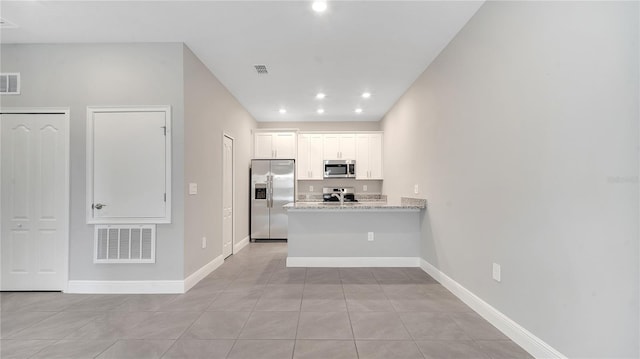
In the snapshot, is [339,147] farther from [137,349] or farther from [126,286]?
[137,349]

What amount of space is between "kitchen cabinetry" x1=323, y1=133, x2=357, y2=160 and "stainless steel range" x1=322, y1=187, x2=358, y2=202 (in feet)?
2.58

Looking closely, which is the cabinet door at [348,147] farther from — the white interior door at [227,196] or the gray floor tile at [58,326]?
the gray floor tile at [58,326]

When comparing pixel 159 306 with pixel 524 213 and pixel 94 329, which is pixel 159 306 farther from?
pixel 524 213

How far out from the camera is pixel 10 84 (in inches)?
127

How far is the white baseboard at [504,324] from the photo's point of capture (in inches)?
73.5

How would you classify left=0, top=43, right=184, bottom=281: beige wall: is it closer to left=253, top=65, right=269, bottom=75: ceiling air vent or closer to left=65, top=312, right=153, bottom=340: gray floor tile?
left=253, top=65, right=269, bottom=75: ceiling air vent

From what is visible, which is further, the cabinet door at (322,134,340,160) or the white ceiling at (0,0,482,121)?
the cabinet door at (322,134,340,160)

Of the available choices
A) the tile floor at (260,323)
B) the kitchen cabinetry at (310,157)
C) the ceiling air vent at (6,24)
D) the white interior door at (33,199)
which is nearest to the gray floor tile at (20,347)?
the tile floor at (260,323)

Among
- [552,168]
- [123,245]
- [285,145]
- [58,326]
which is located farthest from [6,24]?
[552,168]

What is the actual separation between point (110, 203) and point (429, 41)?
4045 mm

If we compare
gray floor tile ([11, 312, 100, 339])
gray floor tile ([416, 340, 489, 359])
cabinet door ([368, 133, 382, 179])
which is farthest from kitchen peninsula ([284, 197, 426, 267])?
cabinet door ([368, 133, 382, 179])

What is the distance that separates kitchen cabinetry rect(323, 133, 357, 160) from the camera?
670 centimetres

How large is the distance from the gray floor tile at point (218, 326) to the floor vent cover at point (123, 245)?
3.70 feet

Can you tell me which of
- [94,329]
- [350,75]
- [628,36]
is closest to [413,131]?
[350,75]
